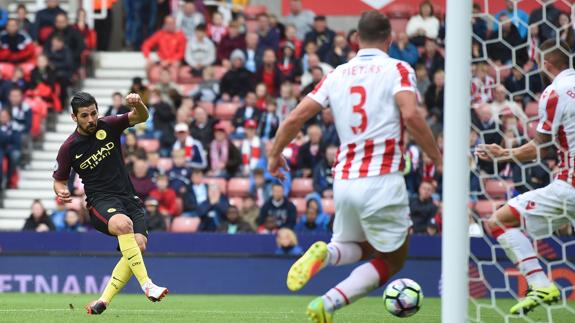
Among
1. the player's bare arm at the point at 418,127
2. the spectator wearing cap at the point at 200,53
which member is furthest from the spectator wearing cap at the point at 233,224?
the player's bare arm at the point at 418,127

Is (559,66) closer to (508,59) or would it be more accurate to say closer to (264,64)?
(508,59)

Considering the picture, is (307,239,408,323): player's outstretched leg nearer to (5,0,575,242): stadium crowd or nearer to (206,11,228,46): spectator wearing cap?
(5,0,575,242): stadium crowd

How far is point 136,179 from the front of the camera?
18047mm

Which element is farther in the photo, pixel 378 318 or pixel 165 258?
pixel 165 258

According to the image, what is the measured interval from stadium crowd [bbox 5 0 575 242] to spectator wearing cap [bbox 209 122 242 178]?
0.02m

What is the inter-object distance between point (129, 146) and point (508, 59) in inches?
241

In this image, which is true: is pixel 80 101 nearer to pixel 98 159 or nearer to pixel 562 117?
pixel 98 159

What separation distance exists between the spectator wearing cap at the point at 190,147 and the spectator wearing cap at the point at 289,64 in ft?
6.78

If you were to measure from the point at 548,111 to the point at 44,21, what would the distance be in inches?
539

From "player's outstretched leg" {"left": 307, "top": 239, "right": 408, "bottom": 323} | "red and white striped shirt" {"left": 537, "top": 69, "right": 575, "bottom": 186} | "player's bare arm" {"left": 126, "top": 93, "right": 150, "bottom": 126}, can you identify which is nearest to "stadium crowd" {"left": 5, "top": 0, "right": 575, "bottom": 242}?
"red and white striped shirt" {"left": 537, "top": 69, "right": 575, "bottom": 186}

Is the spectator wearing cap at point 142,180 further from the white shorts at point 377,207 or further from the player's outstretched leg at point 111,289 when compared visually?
the white shorts at point 377,207

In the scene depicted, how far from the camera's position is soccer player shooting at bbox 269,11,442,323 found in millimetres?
7414

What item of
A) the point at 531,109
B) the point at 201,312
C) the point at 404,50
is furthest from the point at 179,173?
the point at 201,312

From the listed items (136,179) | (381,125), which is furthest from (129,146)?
(381,125)
